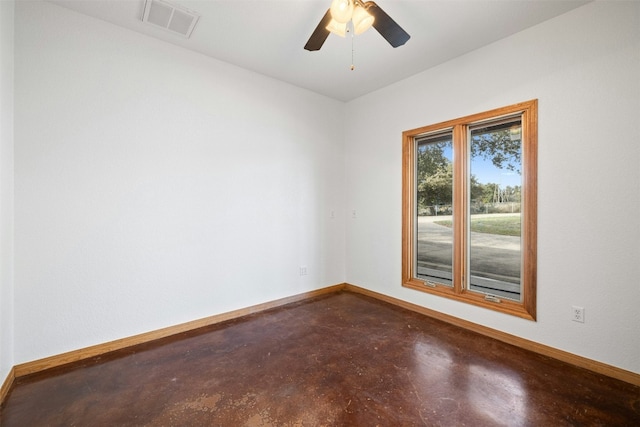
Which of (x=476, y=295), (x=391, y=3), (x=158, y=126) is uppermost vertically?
(x=391, y=3)

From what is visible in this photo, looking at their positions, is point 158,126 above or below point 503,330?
above

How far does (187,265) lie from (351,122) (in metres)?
3.08

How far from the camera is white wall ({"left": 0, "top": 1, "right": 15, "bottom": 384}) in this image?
1.81 m

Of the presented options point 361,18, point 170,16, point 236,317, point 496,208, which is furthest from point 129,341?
point 496,208

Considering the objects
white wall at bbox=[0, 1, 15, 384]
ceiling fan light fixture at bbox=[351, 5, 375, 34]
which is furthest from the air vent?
ceiling fan light fixture at bbox=[351, 5, 375, 34]

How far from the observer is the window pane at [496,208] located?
2674 mm

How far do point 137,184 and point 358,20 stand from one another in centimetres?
239

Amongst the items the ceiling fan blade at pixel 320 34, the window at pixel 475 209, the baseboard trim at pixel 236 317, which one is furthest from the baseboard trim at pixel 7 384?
the window at pixel 475 209

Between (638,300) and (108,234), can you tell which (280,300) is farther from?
(638,300)

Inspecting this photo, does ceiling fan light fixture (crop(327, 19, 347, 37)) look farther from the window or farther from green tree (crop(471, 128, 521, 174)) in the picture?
green tree (crop(471, 128, 521, 174))

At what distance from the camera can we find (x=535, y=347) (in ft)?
7.86

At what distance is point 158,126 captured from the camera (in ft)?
8.71

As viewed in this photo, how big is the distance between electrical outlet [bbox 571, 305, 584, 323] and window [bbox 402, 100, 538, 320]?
26cm

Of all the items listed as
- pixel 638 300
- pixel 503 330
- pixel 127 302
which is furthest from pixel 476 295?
pixel 127 302
